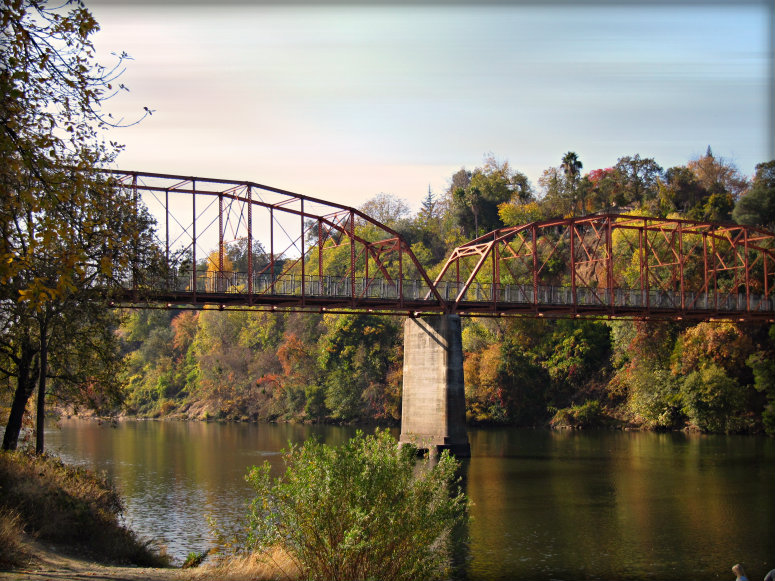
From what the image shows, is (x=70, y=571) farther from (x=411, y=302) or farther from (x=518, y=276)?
(x=518, y=276)

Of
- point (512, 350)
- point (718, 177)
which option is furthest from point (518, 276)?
point (718, 177)

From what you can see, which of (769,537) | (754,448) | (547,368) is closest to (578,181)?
(547,368)

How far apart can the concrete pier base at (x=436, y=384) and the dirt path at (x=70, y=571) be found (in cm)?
3149

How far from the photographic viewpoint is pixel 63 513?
2025cm

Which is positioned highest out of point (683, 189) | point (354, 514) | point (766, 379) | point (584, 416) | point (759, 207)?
point (683, 189)

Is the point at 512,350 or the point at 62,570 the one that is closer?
the point at 62,570

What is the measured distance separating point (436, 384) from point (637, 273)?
1134 inches

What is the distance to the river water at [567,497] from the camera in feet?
79.6

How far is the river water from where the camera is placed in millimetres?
24250

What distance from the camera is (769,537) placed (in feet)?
88.3

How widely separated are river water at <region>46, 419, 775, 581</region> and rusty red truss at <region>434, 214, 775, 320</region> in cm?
938

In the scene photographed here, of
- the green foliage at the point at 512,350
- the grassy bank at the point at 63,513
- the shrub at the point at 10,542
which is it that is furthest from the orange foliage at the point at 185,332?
the shrub at the point at 10,542

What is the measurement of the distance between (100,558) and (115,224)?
9.09m

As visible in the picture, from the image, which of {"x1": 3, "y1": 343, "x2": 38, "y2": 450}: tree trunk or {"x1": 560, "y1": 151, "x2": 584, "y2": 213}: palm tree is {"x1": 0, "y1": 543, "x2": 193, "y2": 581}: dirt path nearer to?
{"x1": 3, "y1": 343, "x2": 38, "y2": 450}: tree trunk
